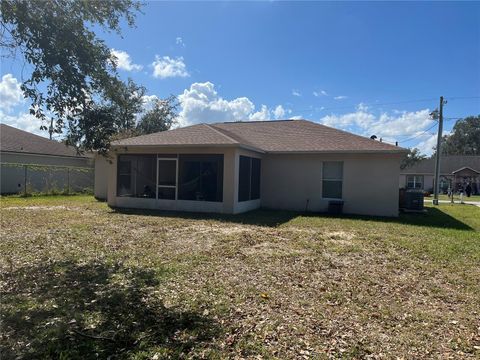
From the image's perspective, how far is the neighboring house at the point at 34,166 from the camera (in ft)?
68.1

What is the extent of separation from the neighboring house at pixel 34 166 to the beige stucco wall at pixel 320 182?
11587mm

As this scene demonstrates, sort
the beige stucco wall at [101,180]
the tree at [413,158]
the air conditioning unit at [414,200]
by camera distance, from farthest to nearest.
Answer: the tree at [413,158]
the beige stucco wall at [101,180]
the air conditioning unit at [414,200]

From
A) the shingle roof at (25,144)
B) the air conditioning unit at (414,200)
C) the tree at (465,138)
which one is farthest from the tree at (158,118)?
the tree at (465,138)

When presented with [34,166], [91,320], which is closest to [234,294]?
[91,320]

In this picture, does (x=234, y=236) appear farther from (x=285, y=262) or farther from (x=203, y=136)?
(x=203, y=136)

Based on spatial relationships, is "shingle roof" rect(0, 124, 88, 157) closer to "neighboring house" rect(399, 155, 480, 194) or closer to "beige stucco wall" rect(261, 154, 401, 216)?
"beige stucco wall" rect(261, 154, 401, 216)

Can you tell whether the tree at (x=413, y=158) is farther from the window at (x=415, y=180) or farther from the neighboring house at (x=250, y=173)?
the neighboring house at (x=250, y=173)

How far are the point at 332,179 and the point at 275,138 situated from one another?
A: 360 centimetres

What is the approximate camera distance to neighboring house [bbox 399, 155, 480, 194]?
139 feet

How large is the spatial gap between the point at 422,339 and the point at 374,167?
36.5 ft

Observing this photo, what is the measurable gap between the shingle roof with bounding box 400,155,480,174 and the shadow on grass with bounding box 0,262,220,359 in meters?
45.0

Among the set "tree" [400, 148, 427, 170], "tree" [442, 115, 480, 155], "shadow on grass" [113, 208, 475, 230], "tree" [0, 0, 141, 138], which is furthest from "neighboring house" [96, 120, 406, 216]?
"tree" [442, 115, 480, 155]

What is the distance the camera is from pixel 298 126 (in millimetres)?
18297

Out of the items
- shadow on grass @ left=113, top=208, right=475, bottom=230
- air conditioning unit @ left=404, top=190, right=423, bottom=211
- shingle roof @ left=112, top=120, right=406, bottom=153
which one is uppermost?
shingle roof @ left=112, top=120, right=406, bottom=153
